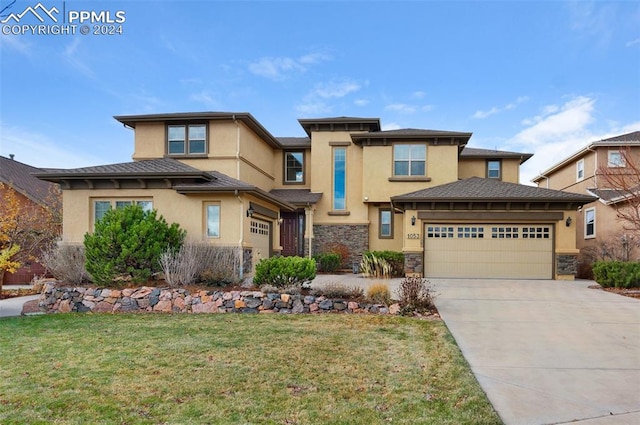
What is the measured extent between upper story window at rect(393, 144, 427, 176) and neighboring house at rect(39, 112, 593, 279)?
0.05 metres

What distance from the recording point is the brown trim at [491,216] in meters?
15.7

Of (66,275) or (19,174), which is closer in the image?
(66,275)

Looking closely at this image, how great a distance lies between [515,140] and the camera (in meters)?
23.1

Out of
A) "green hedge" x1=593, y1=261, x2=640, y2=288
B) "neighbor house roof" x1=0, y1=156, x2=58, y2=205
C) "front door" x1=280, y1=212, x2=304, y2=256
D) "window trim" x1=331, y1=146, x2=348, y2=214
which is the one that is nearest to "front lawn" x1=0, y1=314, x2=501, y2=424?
"green hedge" x1=593, y1=261, x2=640, y2=288

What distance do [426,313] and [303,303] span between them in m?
2.62

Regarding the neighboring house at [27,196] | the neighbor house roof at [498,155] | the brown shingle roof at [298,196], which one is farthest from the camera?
the neighbor house roof at [498,155]

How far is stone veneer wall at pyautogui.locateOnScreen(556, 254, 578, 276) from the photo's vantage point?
15414mm

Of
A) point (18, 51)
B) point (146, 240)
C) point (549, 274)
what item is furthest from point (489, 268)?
point (18, 51)

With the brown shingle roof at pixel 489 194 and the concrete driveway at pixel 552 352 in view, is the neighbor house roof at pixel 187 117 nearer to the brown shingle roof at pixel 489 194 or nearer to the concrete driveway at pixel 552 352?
the brown shingle roof at pixel 489 194

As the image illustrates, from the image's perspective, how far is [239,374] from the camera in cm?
496

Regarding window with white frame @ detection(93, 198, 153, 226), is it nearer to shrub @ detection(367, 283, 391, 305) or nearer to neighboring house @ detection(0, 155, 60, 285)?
neighboring house @ detection(0, 155, 60, 285)

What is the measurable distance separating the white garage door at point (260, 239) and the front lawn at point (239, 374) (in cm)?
737

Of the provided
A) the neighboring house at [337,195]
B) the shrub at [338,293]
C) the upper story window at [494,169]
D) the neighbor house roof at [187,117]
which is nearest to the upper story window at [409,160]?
the neighboring house at [337,195]

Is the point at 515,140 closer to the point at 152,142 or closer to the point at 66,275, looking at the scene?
the point at 152,142
